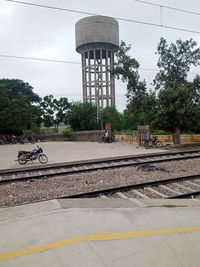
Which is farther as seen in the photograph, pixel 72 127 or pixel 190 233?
pixel 72 127

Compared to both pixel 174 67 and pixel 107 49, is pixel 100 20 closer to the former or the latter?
pixel 107 49

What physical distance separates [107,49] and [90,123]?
1894 cm

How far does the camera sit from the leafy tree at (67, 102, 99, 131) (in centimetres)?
3409

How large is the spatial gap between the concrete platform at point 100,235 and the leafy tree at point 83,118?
29.5 meters

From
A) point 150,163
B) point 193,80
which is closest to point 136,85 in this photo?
point 193,80

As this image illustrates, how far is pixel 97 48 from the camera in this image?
41.9 m

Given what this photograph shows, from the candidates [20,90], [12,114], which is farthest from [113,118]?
[20,90]

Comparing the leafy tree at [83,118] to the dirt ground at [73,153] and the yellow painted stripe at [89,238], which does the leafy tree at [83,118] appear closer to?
the dirt ground at [73,153]

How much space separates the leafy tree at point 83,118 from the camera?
34094 mm

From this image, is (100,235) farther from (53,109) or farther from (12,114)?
(53,109)

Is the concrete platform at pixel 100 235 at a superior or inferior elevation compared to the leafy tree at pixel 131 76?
inferior

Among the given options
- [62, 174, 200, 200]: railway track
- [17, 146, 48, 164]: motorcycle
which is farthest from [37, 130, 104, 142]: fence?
[62, 174, 200, 200]: railway track

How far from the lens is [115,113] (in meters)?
38.8

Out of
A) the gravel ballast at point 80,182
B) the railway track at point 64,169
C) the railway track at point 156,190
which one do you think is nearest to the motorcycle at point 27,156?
the railway track at point 64,169
